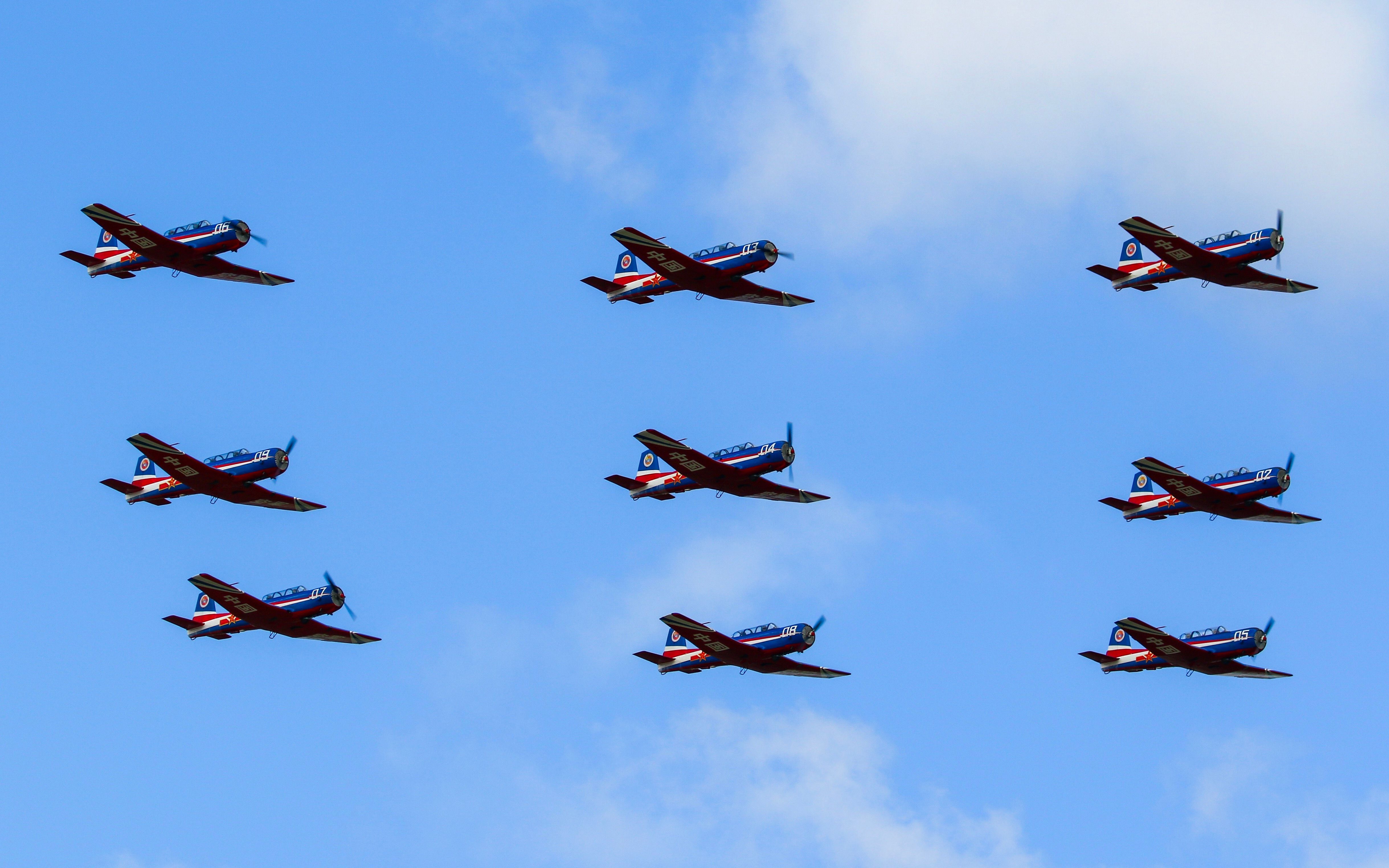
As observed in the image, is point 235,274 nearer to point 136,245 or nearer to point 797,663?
point 136,245

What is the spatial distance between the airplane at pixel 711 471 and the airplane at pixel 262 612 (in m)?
16.3

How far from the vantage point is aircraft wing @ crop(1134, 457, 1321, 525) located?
106062 millimetres

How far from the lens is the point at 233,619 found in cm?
10519

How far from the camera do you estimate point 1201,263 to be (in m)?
106

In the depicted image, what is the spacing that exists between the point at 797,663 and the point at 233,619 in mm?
31017

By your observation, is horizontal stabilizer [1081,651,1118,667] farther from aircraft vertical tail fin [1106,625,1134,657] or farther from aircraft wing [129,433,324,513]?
aircraft wing [129,433,324,513]

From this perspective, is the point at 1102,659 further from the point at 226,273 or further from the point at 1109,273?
the point at 226,273

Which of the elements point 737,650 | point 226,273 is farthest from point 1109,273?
point 226,273

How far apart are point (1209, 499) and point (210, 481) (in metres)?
53.8

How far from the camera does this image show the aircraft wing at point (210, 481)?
9956 centimetres

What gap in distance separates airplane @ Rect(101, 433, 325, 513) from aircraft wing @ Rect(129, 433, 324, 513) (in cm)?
2

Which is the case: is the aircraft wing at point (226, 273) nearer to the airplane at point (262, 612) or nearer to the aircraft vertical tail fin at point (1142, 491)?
the airplane at point (262, 612)

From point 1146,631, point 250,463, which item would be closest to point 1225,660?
point 1146,631

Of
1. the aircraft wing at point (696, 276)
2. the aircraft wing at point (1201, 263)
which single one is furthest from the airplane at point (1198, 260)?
the aircraft wing at point (696, 276)
